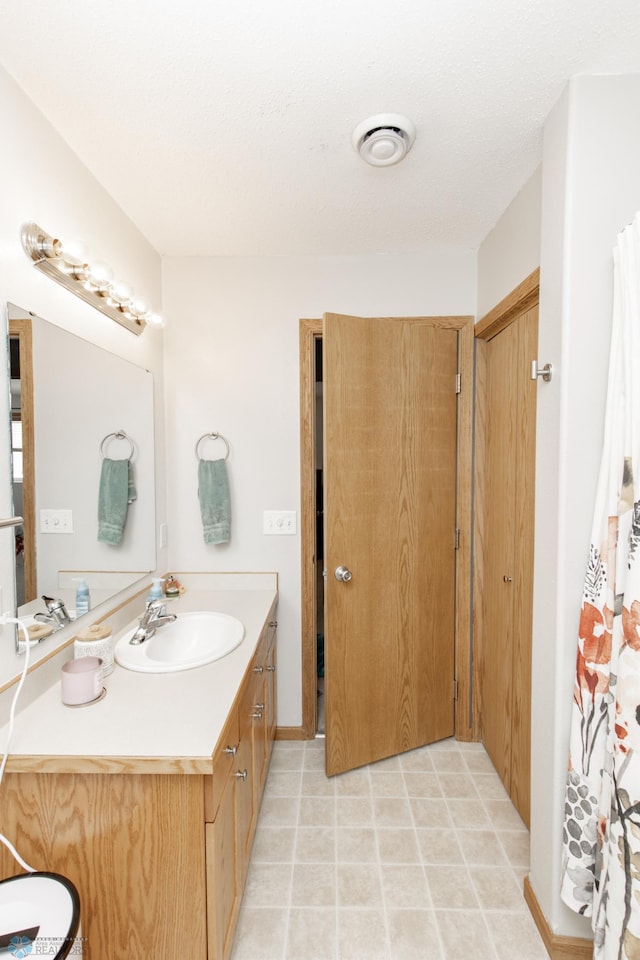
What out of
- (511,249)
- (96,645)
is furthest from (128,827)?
(511,249)

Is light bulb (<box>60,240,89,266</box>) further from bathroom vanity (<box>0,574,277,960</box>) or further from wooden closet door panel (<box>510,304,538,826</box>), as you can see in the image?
wooden closet door panel (<box>510,304,538,826</box>)

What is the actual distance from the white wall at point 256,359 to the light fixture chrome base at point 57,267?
61 cm

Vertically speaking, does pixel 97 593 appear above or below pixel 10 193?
below

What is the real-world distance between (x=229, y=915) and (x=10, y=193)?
199 centimetres

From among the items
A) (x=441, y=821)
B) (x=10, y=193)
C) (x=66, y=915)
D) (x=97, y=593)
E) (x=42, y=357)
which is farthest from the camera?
(x=441, y=821)

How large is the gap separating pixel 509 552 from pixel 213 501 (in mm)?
1363

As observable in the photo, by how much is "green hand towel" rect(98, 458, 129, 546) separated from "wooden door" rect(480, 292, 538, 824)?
1.59 metres

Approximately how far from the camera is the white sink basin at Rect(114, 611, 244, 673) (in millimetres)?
1463

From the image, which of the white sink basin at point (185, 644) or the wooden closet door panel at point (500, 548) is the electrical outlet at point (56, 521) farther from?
the wooden closet door panel at point (500, 548)

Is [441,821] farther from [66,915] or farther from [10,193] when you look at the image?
[10,193]

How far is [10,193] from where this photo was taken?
46.9 inches

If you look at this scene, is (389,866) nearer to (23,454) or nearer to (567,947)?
(567,947)

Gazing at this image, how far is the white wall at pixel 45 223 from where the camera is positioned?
1.18m

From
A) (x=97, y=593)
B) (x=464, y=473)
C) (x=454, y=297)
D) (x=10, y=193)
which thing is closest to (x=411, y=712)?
(x=464, y=473)
